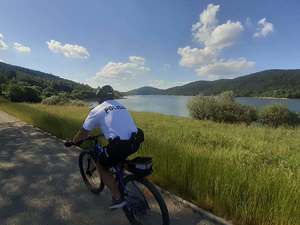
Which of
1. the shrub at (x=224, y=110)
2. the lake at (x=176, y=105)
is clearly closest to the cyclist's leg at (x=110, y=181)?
the lake at (x=176, y=105)

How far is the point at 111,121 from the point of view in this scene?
3.14 metres

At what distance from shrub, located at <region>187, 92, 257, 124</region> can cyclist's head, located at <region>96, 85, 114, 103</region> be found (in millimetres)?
25205

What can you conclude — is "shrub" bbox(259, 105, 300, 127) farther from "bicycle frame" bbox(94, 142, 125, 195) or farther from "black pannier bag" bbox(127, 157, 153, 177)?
"black pannier bag" bbox(127, 157, 153, 177)

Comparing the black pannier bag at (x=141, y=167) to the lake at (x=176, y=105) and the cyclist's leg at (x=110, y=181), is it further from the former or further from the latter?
the lake at (x=176, y=105)

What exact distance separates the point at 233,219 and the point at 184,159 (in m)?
1.51

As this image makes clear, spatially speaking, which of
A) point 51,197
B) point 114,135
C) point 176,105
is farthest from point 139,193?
point 176,105

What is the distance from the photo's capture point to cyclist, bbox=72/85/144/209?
3.10 meters

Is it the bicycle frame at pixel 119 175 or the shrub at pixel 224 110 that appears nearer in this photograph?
the bicycle frame at pixel 119 175

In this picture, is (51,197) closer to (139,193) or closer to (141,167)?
(139,193)

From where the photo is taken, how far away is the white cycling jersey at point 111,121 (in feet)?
10.2

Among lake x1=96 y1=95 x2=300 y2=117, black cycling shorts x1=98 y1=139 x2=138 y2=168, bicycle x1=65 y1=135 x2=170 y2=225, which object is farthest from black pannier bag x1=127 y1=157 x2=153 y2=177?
lake x1=96 y1=95 x2=300 y2=117

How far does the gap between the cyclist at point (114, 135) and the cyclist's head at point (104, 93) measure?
0.06 meters

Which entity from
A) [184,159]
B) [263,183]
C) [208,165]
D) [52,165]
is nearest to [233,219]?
[263,183]

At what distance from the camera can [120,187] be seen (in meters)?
3.28
